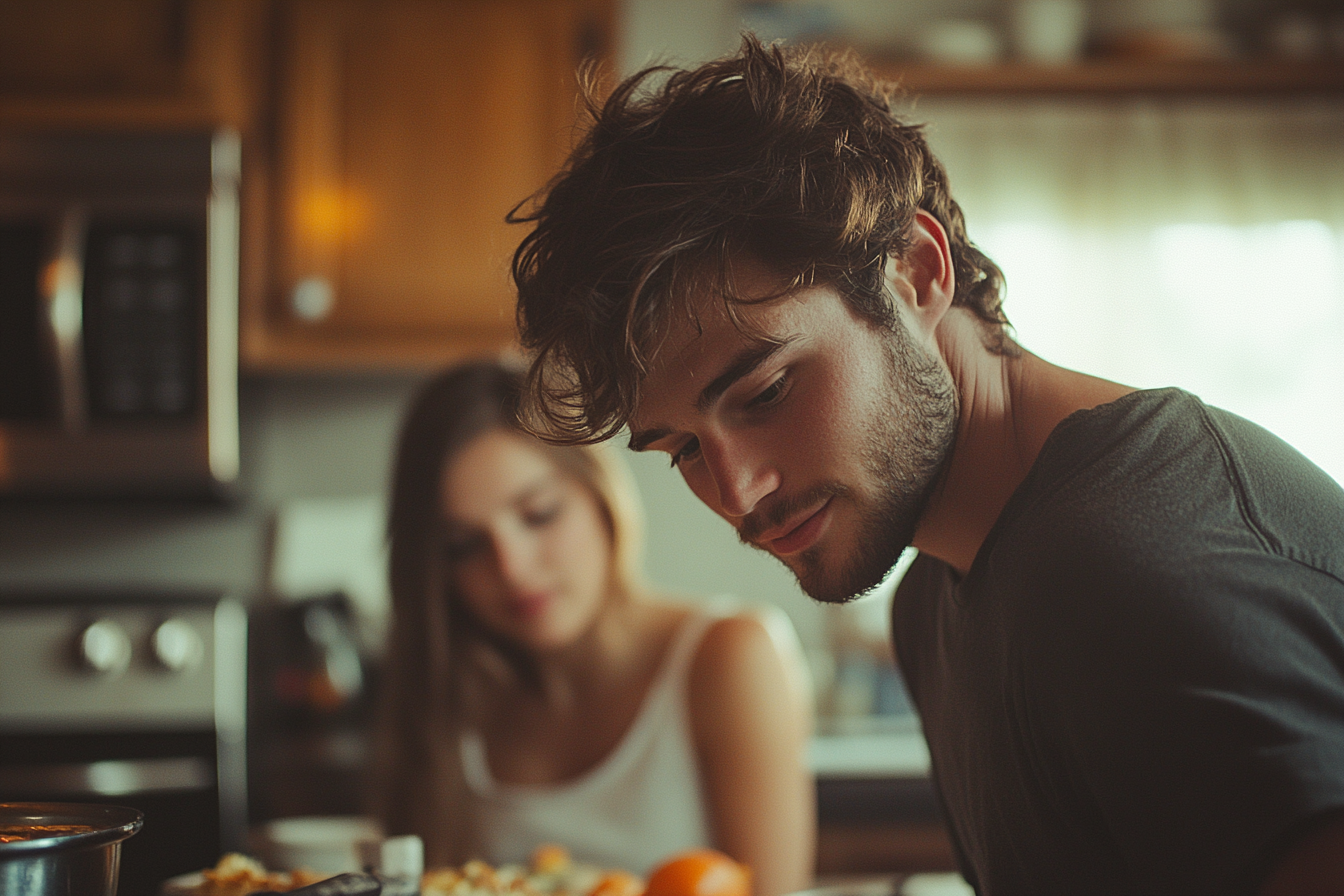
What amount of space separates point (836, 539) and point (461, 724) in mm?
963

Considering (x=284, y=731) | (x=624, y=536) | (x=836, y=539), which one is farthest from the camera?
(x=284, y=731)

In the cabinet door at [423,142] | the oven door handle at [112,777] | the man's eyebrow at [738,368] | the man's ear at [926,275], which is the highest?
the cabinet door at [423,142]

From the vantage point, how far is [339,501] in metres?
2.59

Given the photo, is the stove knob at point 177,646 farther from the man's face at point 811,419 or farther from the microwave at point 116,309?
the man's face at point 811,419

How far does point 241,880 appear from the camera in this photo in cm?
72

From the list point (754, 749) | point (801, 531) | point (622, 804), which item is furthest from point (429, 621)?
point (801, 531)

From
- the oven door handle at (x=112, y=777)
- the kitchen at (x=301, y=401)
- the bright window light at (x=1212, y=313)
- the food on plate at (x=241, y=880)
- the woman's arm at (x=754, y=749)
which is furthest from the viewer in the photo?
the bright window light at (x=1212, y=313)

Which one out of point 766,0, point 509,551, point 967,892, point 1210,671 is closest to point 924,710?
point 967,892

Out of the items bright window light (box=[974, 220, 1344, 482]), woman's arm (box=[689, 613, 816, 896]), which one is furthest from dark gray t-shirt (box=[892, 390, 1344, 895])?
bright window light (box=[974, 220, 1344, 482])

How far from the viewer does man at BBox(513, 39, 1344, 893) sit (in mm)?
494

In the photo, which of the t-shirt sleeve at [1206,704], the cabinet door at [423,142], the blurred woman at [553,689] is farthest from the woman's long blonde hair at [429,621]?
the t-shirt sleeve at [1206,704]

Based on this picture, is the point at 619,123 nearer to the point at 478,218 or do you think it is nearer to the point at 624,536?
the point at 624,536

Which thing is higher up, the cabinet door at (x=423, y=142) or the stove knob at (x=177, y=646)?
the cabinet door at (x=423, y=142)

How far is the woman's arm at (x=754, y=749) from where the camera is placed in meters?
1.44
